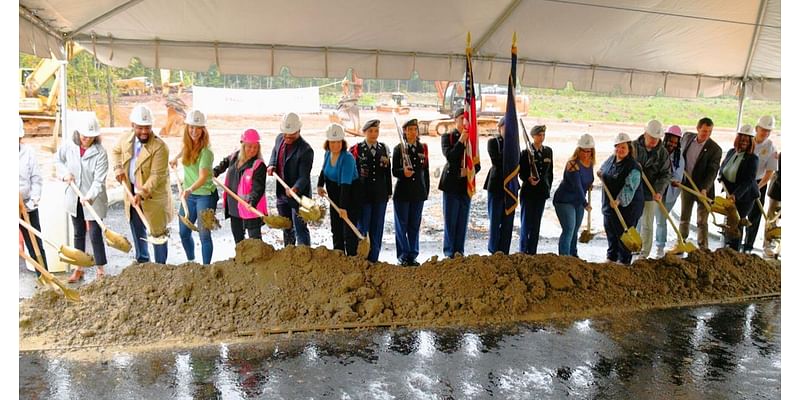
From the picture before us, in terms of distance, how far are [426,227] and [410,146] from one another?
3.98 metres

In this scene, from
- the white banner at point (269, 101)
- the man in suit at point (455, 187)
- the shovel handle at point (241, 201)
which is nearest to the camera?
the shovel handle at point (241, 201)

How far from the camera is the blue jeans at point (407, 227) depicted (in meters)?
6.80

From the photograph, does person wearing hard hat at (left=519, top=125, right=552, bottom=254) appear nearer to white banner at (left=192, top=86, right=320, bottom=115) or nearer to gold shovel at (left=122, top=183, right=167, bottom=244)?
gold shovel at (left=122, top=183, right=167, bottom=244)

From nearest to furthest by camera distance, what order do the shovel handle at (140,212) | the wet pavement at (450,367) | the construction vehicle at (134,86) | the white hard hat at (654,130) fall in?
1. the wet pavement at (450,367)
2. the shovel handle at (140,212)
3. the white hard hat at (654,130)
4. the construction vehicle at (134,86)

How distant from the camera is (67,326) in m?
4.45

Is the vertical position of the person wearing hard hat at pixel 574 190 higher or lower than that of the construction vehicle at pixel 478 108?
lower

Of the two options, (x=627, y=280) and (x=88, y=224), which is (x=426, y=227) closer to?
(x=627, y=280)

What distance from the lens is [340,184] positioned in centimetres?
634

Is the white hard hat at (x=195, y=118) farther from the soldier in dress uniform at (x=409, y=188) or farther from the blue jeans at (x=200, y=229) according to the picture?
the soldier in dress uniform at (x=409, y=188)

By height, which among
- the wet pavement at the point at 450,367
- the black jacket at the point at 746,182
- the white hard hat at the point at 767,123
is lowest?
the wet pavement at the point at 450,367

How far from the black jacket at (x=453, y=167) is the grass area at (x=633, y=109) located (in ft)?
45.3

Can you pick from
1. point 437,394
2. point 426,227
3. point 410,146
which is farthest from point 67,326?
point 426,227

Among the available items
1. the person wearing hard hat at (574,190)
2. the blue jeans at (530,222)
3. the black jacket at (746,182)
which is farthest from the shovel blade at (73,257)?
the black jacket at (746,182)

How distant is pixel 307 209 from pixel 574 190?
320 centimetres
